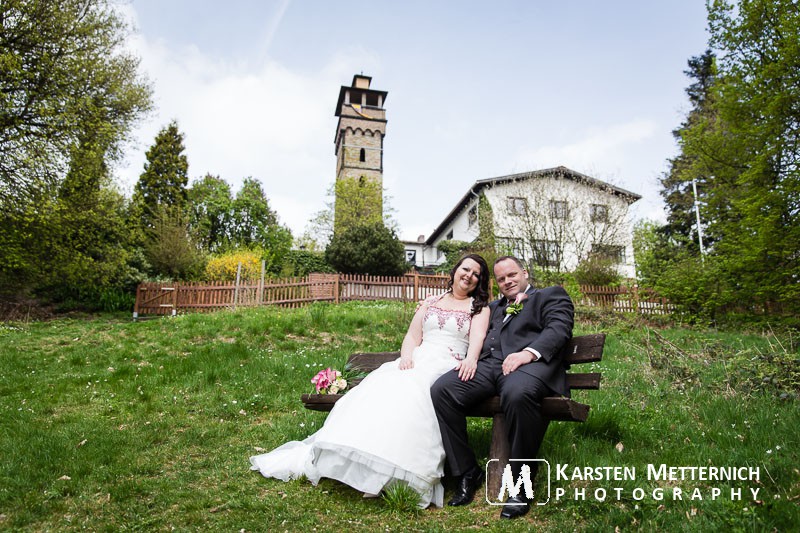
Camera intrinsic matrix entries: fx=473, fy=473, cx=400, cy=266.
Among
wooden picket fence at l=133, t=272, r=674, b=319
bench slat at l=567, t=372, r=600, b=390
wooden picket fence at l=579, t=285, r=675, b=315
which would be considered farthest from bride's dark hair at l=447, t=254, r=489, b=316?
wooden picket fence at l=133, t=272, r=674, b=319

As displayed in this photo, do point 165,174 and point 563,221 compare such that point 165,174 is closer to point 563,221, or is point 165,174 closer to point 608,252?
point 563,221

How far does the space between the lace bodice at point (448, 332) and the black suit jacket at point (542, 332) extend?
0.74 ft

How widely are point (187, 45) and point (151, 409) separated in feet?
21.6

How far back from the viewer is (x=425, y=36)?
777cm

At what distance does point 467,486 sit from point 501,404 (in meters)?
0.63

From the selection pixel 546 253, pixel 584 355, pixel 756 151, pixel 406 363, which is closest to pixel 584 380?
pixel 584 355

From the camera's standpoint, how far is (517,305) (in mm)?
4066

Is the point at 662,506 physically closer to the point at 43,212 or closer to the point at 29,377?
the point at 29,377

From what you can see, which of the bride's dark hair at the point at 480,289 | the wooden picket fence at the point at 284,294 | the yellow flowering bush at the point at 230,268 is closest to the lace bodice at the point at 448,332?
the bride's dark hair at the point at 480,289

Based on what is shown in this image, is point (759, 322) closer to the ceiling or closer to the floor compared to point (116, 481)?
closer to the ceiling

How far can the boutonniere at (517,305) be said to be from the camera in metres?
4.02

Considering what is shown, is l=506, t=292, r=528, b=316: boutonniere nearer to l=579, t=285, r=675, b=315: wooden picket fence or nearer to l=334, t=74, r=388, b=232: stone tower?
l=579, t=285, r=675, b=315: wooden picket fence

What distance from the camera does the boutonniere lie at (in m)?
4.02

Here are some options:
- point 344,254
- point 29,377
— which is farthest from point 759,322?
point 344,254
